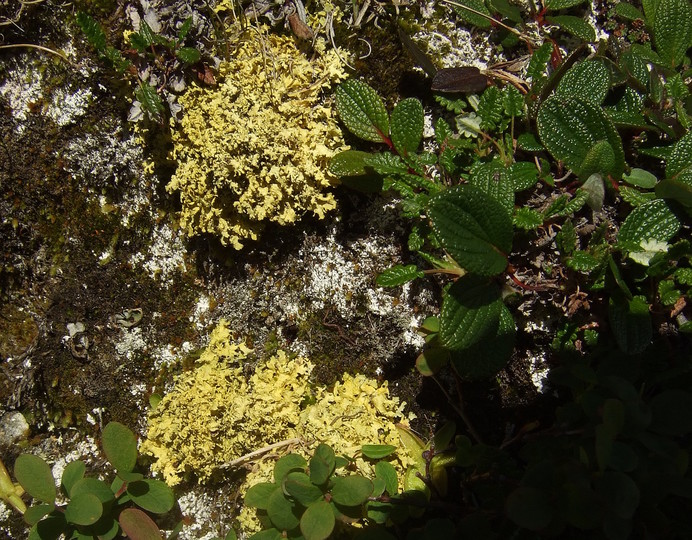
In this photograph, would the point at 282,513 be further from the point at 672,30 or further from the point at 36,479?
the point at 672,30

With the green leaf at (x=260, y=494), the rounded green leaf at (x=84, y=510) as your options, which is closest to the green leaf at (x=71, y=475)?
the rounded green leaf at (x=84, y=510)

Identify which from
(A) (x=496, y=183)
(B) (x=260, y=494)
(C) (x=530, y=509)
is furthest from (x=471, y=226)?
(B) (x=260, y=494)

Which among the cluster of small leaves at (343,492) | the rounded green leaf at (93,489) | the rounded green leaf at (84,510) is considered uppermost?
the cluster of small leaves at (343,492)

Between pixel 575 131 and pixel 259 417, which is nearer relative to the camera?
pixel 575 131

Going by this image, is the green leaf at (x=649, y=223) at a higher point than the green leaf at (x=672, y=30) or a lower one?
lower

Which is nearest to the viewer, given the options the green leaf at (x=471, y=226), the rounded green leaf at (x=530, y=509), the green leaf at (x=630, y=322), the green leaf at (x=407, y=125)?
the rounded green leaf at (x=530, y=509)

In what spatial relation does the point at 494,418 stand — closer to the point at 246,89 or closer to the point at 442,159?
the point at 442,159

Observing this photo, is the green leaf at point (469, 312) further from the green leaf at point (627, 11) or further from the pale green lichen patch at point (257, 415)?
the green leaf at point (627, 11)

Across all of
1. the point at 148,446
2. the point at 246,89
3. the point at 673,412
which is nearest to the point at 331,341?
the point at 148,446
